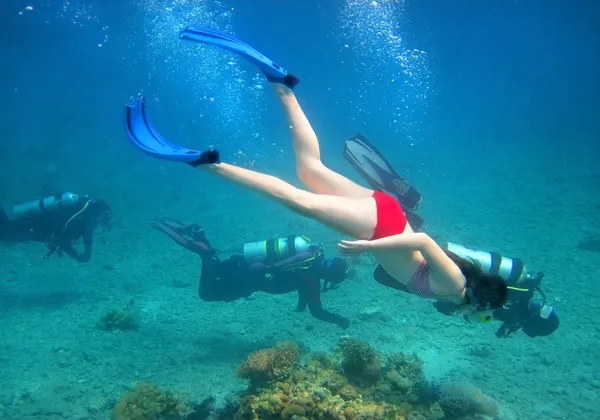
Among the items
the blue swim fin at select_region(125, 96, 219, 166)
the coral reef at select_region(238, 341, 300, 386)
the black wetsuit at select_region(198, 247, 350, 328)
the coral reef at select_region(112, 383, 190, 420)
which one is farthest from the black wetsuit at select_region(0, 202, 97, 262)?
the coral reef at select_region(238, 341, 300, 386)

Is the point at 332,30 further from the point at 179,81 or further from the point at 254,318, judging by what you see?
the point at 254,318

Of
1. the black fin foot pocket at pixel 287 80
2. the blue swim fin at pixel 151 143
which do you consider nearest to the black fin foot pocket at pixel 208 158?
the blue swim fin at pixel 151 143

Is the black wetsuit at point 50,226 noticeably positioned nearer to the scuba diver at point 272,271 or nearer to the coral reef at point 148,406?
the scuba diver at point 272,271

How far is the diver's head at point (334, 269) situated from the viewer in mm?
7699

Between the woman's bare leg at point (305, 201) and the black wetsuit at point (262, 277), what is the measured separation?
3.47 m

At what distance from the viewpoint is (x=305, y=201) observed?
13.1ft

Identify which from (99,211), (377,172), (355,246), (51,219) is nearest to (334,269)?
(377,172)

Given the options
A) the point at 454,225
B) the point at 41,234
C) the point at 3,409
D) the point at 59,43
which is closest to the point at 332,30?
the point at 59,43

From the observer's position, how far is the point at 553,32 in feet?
346

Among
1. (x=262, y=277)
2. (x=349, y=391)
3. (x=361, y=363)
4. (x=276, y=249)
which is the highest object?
(x=276, y=249)

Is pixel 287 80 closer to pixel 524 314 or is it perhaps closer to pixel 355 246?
pixel 355 246

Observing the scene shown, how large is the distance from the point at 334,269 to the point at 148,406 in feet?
13.5

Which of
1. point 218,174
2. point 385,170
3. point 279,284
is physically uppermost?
point 385,170

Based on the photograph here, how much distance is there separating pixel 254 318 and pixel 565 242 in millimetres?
10991
